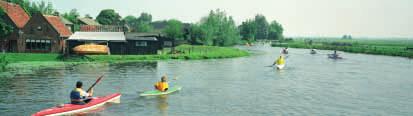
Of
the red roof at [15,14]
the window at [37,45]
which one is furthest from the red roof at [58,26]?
the red roof at [15,14]

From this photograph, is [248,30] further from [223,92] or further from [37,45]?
[223,92]

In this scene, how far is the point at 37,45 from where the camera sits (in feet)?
192

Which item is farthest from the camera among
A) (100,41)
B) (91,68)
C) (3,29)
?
(100,41)

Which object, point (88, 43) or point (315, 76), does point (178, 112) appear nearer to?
point (315, 76)

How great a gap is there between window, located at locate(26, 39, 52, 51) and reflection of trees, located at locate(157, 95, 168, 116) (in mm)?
35875

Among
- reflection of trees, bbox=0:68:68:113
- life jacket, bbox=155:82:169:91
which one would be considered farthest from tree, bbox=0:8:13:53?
life jacket, bbox=155:82:169:91

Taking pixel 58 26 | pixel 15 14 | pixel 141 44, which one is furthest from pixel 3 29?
pixel 141 44

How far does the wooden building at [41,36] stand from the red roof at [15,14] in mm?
1785

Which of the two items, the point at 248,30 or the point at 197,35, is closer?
the point at 197,35

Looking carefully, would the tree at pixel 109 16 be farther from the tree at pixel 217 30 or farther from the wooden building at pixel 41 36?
the wooden building at pixel 41 36

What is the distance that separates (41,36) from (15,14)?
6.03 meters

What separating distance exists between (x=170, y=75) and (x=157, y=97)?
12.7 meters

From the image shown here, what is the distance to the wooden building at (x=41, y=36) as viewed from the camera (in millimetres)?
58219

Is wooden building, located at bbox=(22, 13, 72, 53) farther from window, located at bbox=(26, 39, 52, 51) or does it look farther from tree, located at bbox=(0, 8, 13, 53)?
tree, located at bbox=(0, 8, 13, 53)
